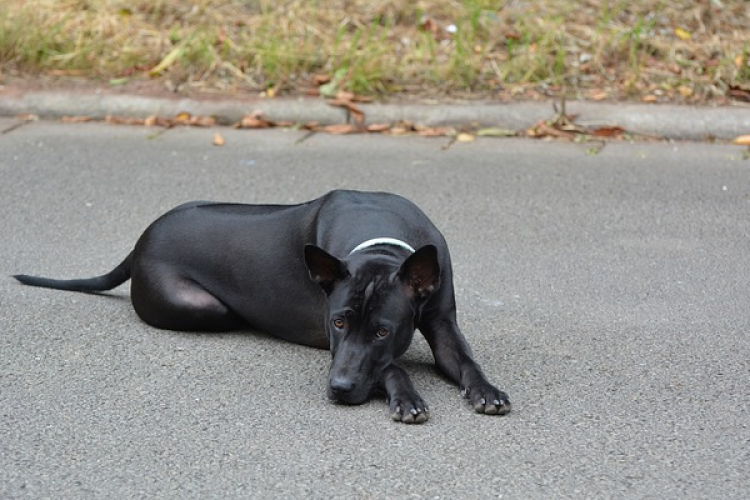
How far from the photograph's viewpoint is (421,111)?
8.46m

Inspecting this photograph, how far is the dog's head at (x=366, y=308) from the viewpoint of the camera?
4.38 m

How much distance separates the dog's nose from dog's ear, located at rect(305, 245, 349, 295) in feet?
1.11

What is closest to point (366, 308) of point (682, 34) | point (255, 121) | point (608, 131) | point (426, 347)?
point (426, 347)

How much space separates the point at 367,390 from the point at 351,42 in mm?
5094

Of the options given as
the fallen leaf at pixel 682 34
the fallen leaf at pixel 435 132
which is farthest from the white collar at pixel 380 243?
the fallen leaf at pixel 682 34

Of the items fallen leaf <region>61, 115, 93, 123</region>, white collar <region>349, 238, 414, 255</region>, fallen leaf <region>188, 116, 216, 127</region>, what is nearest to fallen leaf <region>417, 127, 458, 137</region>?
fallen leaf <region>188, 116, 216, 127</region>

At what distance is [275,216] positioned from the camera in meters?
5.26

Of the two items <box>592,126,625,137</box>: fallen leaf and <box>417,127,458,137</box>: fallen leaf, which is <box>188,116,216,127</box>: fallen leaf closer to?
<box>417,127,458,137</box>: fallen leaf

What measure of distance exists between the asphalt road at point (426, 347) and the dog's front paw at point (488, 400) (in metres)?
0.05

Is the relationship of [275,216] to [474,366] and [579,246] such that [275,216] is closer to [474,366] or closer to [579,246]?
[474,366]

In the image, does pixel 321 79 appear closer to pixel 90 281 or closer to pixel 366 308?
pixel 90 281

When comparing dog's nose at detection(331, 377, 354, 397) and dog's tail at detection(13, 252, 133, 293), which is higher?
dog's nose at detection(331, 377, 354, 397)

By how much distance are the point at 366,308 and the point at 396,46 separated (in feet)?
17.1

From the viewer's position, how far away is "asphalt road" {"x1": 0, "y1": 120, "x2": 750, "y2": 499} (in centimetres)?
398
